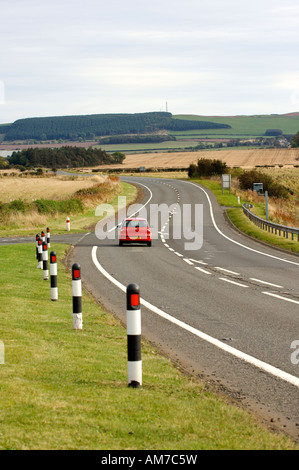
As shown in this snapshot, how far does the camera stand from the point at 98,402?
6.51 m

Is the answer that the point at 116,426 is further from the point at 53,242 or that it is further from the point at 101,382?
the point at 53,242

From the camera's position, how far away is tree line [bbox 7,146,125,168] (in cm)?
16800

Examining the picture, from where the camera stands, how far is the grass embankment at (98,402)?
17.8ft

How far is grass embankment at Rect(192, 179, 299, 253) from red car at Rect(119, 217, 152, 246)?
5970mm

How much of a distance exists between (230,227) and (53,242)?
50.7ft

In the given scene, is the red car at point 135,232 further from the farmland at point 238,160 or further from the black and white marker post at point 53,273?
the farmland at point 238,160

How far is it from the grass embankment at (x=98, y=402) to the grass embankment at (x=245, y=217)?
20.8 meters

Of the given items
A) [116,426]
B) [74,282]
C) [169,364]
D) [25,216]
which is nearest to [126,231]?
[25,216]

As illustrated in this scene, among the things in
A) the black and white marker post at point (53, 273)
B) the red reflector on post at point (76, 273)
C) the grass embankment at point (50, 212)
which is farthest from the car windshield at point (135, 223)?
the red reflector on post at point (76, 273)

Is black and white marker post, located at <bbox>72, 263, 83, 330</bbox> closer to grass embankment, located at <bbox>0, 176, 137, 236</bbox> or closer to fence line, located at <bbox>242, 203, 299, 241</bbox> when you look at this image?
fence line, located at <bbox>242, 203, 299, 241</bbox>

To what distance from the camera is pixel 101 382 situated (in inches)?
293

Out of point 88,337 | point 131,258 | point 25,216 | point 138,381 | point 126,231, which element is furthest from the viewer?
point 25,216
